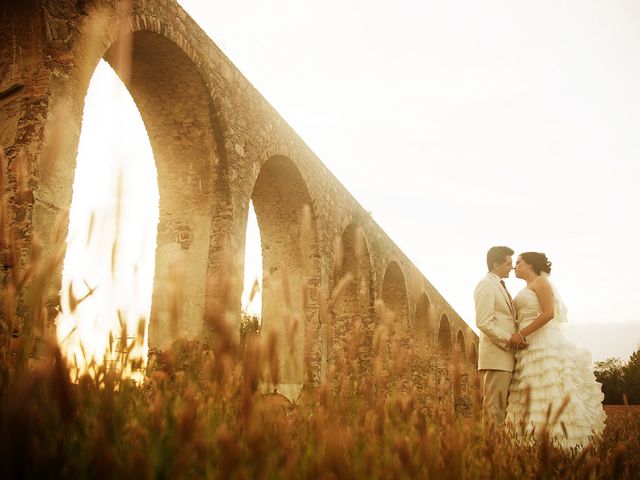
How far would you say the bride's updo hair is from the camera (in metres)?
4.96

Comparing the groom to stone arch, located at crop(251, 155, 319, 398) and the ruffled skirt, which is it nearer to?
the ruffled skirt

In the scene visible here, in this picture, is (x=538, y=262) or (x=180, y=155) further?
(x=180, y=155)

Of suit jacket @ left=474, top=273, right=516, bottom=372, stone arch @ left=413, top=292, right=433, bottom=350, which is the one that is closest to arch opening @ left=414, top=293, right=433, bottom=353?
stone arch @ left=413, top=292, right=433, bottom=350

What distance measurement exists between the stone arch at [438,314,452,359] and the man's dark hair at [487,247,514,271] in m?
15.4

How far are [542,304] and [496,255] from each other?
0.68 metres

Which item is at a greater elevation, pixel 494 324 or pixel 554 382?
pixel 494 324

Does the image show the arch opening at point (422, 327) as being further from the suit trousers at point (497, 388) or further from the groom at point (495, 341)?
the suit trousers at point (497, 388)

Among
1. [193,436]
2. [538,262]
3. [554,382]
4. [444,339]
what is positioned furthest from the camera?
[444,339]

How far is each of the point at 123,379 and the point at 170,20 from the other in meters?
4.70

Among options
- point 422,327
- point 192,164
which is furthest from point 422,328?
point 192,164

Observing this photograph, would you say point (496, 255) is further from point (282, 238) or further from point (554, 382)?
point (282, 238)

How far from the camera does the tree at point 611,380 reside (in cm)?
2893

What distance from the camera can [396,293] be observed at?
46.7 feet

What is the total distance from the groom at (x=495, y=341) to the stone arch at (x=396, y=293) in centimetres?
904
